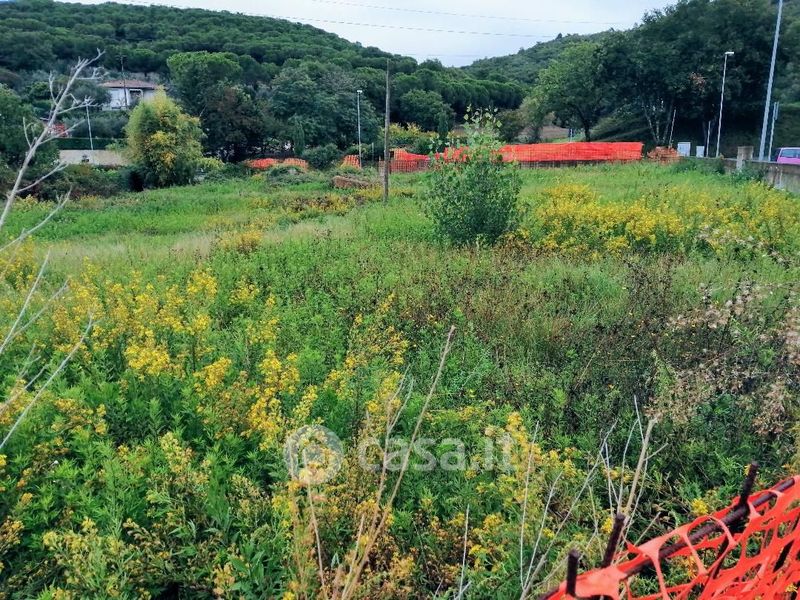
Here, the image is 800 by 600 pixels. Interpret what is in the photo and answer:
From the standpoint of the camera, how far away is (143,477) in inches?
120

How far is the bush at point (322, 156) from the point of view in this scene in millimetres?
48438

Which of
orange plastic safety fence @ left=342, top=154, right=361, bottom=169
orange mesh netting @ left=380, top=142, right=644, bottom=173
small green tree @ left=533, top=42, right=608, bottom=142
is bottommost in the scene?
orange plastic safety fence @ left=342, top=154, right=361, bottom=169

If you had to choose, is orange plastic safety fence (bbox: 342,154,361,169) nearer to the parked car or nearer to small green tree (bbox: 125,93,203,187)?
small green tree (bbox: 125,93,203,187)

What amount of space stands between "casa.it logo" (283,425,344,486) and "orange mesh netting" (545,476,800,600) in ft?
4.40

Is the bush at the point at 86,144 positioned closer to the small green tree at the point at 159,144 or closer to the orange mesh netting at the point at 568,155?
the small green tree at the point at 159,144

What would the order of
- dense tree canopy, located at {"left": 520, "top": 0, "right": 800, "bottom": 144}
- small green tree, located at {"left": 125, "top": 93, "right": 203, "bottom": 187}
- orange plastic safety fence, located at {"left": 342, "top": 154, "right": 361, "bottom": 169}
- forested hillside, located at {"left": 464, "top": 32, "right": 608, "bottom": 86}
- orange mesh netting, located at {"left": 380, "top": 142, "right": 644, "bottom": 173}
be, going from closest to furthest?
1. orange mesh netting, located at {"left": 380, "top": 142, "right": 644, "bottom": 173}
2. small green tree, located at {"left": 125, "top": 93, "right": 203, "bottom": 187}
3. orange plastic safety fence, located at {"left": 342, "top": 154, "right": 361, "bottom": 169}
4. dense tree canopy, located at {"left": 520, "top": 0, "right": 800, "bottom": 144}
5. forested hillside, located at {"left": 464, "top": 32, "right": 608, "bottom": 86}

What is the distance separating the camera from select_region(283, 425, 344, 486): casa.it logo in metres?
2.64

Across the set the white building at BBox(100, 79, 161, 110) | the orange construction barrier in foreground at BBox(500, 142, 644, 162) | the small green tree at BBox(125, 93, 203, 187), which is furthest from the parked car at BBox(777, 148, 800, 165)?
the white building at BBox(100, 79, 161, 110)

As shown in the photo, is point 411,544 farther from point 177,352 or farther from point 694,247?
point 694,247

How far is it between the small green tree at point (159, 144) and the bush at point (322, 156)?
45.0 ft

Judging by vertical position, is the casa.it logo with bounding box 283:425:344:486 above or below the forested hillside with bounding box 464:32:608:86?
below

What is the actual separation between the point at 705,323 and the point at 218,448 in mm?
3995

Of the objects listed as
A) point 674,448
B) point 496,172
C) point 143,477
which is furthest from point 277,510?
point 496,172

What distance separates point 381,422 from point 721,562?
1850 millimetres
